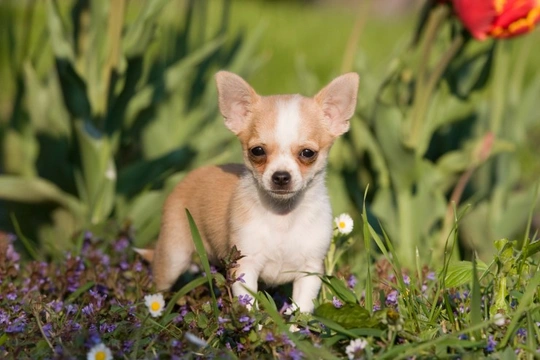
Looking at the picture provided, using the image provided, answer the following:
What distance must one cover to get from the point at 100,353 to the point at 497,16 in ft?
7.89

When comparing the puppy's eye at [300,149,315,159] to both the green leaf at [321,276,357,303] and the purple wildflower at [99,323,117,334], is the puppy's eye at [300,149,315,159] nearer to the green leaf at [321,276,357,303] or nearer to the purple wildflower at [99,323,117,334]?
the green leaf at [321,276,357,303]

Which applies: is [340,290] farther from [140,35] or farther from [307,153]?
[140,35]

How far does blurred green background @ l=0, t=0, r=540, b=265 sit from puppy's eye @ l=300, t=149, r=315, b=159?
1.07 metres

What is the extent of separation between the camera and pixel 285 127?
3.04m

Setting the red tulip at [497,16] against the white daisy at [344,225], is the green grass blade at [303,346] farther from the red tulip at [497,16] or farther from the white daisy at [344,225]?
the red tulip at [497,16]

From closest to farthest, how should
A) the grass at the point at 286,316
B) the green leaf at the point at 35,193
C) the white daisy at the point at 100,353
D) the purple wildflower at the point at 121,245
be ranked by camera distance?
the white daisy at the point at 100,353 < the grass at the point at 286,316 < the purple wildflower at the point at 121,245 < the green leaf at the point at 35,193

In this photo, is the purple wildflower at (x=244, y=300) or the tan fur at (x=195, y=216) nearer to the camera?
the purple wildflower at (x=244, y=300)

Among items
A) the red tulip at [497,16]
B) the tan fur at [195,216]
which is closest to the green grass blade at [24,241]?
the tan fur at [195,216]

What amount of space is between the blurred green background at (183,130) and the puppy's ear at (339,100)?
81 cm

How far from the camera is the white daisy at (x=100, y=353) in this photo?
7.70 feet

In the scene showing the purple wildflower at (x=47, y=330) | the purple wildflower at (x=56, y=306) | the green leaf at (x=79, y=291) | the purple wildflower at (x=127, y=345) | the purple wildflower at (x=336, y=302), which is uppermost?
the purple wildflower at (x=336, y=302)

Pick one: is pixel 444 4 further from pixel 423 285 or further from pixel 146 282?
pixel 146 282

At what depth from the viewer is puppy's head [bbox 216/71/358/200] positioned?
→ 2986mm

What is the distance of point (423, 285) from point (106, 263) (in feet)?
4.32
